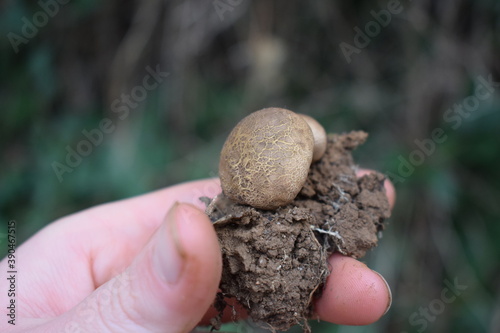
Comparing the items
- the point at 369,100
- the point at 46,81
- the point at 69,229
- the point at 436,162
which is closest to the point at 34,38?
the point at 46,81

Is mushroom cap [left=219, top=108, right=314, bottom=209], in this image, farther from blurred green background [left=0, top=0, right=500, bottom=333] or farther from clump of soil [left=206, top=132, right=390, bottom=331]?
blurred green background [left=0, top=0, right=500, bottom=333]

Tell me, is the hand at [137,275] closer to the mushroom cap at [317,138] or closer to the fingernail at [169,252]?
the fingernail at [169,252]

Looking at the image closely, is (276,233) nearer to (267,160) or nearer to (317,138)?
(267,160)

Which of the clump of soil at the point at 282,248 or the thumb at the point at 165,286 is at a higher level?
the thumb at the point at 165,286

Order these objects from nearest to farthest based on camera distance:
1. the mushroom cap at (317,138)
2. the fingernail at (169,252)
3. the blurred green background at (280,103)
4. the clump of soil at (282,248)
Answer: the fingernail at (169,252)
the clump of soil at (282,248)
the mushroom cap at (317,138)
the blurred green background at (280,103)

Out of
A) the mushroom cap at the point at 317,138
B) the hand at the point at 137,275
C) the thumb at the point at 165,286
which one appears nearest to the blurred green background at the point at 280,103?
the hand at the point at 137,275

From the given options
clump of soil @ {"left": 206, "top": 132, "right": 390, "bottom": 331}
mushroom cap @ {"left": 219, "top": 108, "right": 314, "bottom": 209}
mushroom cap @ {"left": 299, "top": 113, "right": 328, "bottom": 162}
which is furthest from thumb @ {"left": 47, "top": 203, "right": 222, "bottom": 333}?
mushroom cap @ {"left": 299, "top": 113, "right": 328, "bottom": 162}

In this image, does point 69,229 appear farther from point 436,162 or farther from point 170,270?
point 436,162
